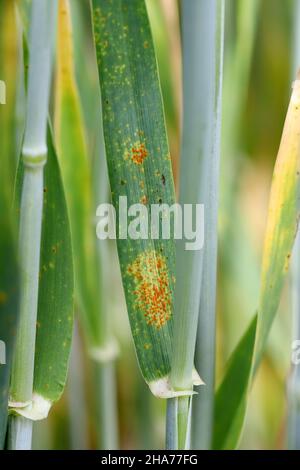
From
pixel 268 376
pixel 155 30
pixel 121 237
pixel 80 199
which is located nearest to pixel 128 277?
pixel 121 237

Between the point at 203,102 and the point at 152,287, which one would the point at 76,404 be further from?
the point at 203,102

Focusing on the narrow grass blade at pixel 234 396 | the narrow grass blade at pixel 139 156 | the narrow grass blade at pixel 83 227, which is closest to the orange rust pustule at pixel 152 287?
the narrow grass blade at pixel 139 156

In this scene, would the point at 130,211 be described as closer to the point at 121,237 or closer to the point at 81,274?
the point at 121,237

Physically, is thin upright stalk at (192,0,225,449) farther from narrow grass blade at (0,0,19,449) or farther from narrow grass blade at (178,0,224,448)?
narrow grass blade at (0,0,19,449)

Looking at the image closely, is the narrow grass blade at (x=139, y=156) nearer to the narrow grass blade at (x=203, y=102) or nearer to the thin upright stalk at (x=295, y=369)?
the narrow grass blade at (x=203, y=102)

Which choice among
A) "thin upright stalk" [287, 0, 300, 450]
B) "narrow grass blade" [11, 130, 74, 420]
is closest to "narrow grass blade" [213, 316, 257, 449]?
"thin upright stalk" [287, 0, 300, 450]
